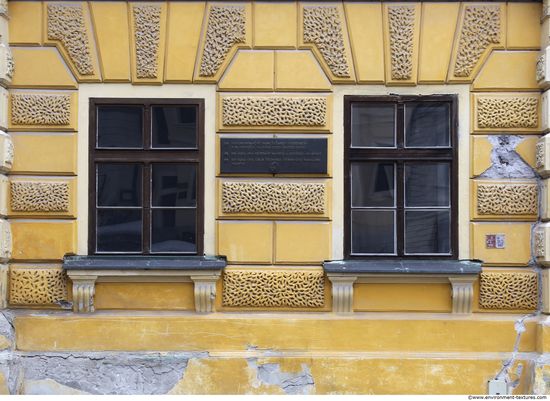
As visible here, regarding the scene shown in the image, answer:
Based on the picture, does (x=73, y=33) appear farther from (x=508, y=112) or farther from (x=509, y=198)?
(x=509, y=198)

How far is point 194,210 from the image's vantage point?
6527mm

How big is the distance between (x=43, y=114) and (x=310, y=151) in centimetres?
254

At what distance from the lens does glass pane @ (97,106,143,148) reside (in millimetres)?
6562

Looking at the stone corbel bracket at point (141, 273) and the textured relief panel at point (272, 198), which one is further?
the textured relief panel at point (272, 198)

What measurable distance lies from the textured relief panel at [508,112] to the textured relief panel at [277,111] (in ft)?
4.86

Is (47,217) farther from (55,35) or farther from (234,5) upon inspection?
(234,5)

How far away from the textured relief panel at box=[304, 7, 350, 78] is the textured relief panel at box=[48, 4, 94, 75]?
208 cm

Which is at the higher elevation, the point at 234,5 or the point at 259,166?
the point at 234,5

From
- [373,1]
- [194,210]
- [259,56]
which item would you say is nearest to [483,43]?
[373,1]

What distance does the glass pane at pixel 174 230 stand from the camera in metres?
6.52

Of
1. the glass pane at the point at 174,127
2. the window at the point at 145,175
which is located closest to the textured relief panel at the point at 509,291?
the window at the point at 145,175

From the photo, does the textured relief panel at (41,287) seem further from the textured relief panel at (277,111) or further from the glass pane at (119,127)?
the textured relief panel at (277,111)

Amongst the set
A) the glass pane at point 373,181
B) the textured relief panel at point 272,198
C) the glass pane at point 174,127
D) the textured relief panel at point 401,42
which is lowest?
the textured relief panel at point 272,198

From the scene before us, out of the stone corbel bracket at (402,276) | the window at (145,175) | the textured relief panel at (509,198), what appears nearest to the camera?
the stone corbel bracket at (402,276)
